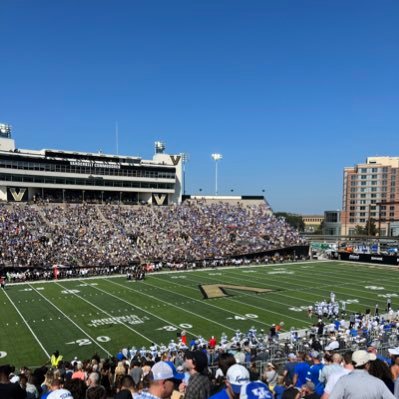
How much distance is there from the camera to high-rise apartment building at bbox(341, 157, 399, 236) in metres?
117

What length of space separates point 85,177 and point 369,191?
90684 mm

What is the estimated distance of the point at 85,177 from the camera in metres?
53.6

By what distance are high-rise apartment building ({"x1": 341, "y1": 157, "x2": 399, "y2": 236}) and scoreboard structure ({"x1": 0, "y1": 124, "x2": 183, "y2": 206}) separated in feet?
243

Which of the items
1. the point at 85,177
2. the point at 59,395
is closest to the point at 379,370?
the point at 59,395

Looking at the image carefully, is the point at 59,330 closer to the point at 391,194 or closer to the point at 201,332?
the point at 201,332

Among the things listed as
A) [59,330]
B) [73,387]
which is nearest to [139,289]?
[59,330]

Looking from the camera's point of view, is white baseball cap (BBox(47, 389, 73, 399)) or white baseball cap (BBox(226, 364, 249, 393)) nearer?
white baseball cap (BBox(226, 364, 249, 393))

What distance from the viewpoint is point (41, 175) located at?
5053 cm

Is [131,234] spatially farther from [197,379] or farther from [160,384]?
[160,384]

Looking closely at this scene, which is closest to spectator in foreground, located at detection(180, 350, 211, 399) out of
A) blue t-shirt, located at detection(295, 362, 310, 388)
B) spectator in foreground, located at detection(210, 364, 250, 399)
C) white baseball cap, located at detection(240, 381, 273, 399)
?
spectator in foreground, located at detection(210, 364, 250, 399)

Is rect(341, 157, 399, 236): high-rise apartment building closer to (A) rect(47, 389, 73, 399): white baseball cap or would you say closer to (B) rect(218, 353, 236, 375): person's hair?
(B) rect(218, 353, 236, 375): person's hair

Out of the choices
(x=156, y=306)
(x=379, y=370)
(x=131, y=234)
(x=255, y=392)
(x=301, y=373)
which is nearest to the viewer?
(x=255, y=392)

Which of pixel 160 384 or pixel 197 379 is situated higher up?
pixel 160 384

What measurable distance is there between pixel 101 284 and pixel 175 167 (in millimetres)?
31458
